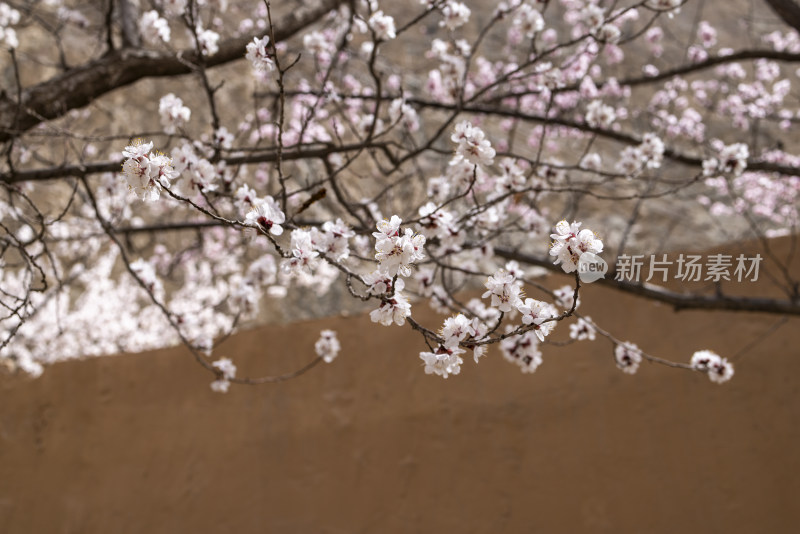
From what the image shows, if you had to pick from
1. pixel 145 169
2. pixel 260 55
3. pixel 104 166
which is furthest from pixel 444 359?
pixel 104 166

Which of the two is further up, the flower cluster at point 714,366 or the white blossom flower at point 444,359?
the flower cluster at point 714,366

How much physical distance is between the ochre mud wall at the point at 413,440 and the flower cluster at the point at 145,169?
5.55 ft

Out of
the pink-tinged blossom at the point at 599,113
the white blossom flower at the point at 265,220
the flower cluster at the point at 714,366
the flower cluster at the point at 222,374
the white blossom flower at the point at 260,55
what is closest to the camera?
the white blossom flower at the point at 265,220

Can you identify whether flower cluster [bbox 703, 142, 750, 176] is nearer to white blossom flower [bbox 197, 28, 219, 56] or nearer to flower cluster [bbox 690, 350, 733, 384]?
flower cluster [bbox 690, 350, 733, 384]

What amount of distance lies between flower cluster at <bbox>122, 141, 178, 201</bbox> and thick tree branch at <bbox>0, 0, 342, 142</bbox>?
1.32 m

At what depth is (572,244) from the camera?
4.36 feet

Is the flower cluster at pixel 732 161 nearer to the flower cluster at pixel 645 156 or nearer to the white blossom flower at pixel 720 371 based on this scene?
the flower cluster at pixel 645 156

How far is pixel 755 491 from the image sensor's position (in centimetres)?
241

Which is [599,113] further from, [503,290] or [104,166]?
[104,166]

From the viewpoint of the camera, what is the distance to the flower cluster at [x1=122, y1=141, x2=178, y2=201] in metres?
1.31

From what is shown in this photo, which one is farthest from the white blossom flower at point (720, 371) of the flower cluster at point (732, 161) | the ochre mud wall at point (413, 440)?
the flower cluster at point (732, 161)

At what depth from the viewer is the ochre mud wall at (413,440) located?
8.16 feet

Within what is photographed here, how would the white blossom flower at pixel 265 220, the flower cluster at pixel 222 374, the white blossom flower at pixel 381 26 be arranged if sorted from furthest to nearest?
the flower cluster at pixel 222 374 → the white blossom flower at pixel 381 26 → the white blossom flower at pixel 265 220

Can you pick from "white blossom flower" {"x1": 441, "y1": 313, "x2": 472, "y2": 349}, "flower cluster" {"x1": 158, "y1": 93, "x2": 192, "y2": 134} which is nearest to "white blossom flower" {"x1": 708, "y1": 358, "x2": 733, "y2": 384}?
"white blossom flower" {"x1": 441, "y1": 313, "x2": 472, "y2": 349}
